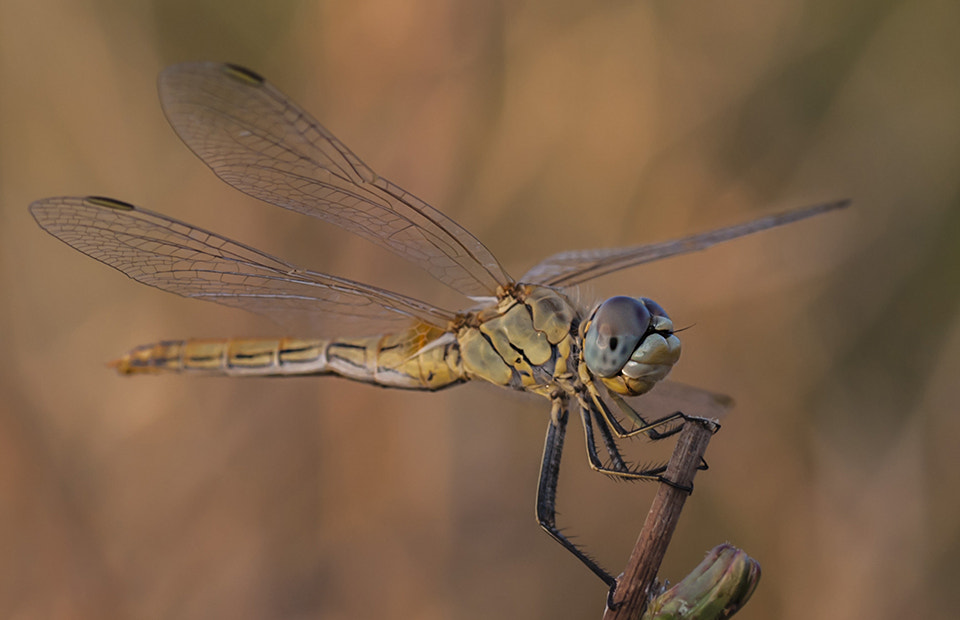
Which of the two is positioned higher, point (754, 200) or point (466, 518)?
point (754, 200)

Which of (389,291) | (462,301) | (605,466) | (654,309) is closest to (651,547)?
(605,466)

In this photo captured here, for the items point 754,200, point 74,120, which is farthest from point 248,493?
point 754,200

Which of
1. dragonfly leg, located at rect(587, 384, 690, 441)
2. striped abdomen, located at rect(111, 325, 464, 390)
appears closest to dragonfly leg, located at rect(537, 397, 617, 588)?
dragonfly leg, located at rect(587, 384, 690, 441)

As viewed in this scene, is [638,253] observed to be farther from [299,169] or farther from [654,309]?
[299,169]

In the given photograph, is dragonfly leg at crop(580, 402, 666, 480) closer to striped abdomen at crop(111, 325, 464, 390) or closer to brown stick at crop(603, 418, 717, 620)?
brown stick at crop(603, 418, 717, 620)

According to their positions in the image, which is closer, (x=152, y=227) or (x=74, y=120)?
(x=152, y=227)

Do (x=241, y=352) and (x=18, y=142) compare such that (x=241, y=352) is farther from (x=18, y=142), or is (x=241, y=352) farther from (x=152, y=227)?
(x=18, y=142)
